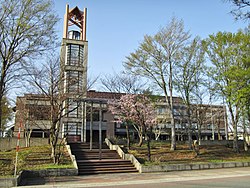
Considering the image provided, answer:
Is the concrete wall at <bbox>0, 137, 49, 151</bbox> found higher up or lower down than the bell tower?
lower down

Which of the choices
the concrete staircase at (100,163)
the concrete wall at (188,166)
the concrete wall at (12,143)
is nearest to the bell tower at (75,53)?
the concrete wall at (12,143)

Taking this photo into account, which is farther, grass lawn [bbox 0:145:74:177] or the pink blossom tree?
the pink blossom tree

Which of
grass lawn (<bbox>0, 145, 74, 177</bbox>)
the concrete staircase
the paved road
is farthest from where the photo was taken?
the concrete staircase

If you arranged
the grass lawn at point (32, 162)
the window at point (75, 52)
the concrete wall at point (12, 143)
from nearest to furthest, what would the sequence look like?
the grass lawn at point (32, 162), the concrete wall at point (12, 143), the window at point (75, 52)

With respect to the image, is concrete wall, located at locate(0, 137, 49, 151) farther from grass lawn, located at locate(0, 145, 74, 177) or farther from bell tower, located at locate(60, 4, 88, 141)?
grass lawn, located at locate(0, 145, 74, 177)

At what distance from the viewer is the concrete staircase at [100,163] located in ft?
48.1

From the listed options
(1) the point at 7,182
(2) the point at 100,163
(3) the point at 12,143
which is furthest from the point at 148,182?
(3) the point at 12,143

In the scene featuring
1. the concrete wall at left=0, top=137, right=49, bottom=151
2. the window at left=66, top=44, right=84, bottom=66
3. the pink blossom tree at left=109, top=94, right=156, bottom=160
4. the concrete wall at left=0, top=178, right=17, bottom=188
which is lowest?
the concrete wall at left=0, top=178, right=17, bottom=188

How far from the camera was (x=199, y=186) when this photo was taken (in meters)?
9.65

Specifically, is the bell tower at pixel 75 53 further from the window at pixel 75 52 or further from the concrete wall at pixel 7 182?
the concrete wall at pixel 7 182

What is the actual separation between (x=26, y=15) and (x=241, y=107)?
776 inches

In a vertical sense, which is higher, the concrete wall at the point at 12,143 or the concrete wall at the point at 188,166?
the concrete wall at the point at 12,143

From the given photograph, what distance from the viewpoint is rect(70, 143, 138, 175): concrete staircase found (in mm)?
14666

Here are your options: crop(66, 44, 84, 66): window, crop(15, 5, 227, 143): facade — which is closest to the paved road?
crop(15, 5, 227, 143): facade
